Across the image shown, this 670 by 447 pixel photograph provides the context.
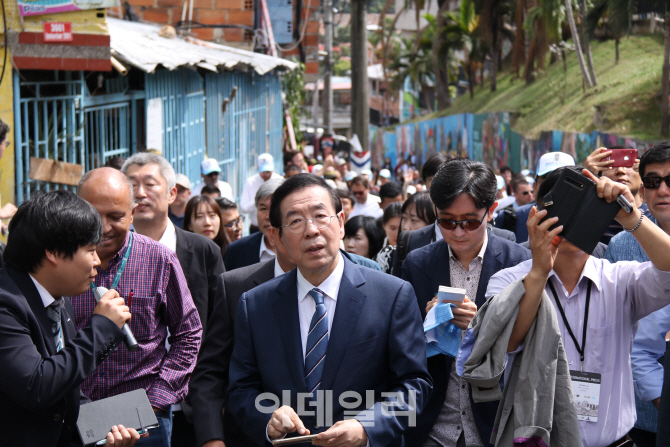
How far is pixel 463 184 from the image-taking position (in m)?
3.47

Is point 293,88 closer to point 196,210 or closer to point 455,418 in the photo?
point 196,210

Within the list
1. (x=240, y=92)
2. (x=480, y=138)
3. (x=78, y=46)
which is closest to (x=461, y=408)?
(x=78, y=46)

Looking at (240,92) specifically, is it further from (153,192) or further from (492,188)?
(492,188)

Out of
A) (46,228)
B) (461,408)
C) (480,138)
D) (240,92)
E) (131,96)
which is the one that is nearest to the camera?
(46,228)

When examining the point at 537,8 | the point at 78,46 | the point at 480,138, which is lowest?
the point at 480,138

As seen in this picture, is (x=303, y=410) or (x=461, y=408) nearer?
(x=303, y=410)

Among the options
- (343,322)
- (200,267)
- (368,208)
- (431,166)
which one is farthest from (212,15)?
(343,322)

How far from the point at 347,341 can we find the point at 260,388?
0.45 meters

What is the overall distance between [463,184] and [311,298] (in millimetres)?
940

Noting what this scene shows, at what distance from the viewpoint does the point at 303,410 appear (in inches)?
116

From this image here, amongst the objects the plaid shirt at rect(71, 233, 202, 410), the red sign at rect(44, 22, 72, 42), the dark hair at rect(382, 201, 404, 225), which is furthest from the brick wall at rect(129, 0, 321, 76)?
the plaid shirt at rect(71, 233, 202, 410)

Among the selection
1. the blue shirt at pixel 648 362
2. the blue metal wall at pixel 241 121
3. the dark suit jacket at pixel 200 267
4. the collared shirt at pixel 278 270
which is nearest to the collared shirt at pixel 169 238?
the dark suit jacket at pixel 200 267

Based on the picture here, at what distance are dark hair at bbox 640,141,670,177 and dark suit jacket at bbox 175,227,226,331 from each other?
102 inches

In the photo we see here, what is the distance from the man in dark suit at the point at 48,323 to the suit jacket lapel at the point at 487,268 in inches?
65.1
